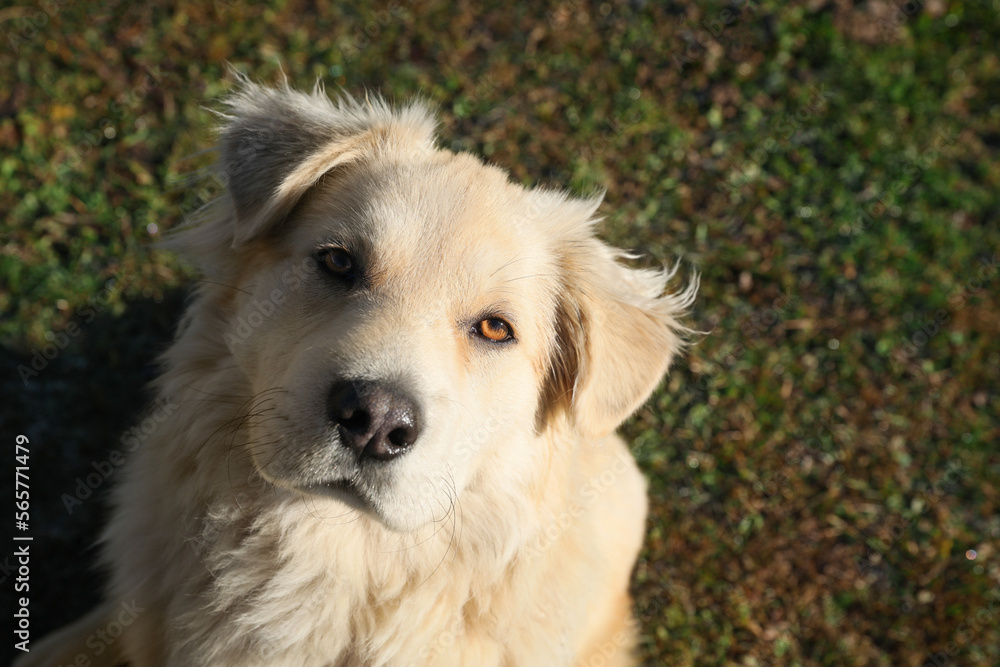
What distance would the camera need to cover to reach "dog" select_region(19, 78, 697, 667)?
268 centimetres

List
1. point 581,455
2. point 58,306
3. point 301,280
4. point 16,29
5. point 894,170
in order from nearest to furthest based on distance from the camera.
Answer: point 301,280, point 581,455, point 58,306, point 16,29, point 894,170

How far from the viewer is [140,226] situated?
4.84 m

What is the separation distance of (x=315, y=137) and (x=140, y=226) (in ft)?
8.29

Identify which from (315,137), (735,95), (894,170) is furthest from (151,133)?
(894,170)

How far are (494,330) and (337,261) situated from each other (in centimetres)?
70

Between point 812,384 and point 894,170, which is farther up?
point 894,170

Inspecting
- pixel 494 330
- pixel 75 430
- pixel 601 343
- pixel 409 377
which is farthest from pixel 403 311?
pixel 75 430

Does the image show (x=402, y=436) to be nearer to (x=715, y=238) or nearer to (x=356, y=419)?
(x=356, y=419)

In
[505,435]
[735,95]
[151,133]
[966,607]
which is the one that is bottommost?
[151,133]

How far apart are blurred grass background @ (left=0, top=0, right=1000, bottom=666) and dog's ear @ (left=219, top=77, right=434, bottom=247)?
2.12 metres

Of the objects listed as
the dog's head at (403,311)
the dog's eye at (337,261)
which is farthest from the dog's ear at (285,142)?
the dog's eye at (337,261)

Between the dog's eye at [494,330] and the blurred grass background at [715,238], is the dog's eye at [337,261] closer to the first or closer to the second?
the dog's eye at [494,330]

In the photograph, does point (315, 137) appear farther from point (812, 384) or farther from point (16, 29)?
point (812, 384)

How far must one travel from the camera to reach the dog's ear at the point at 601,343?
295 centimetres
